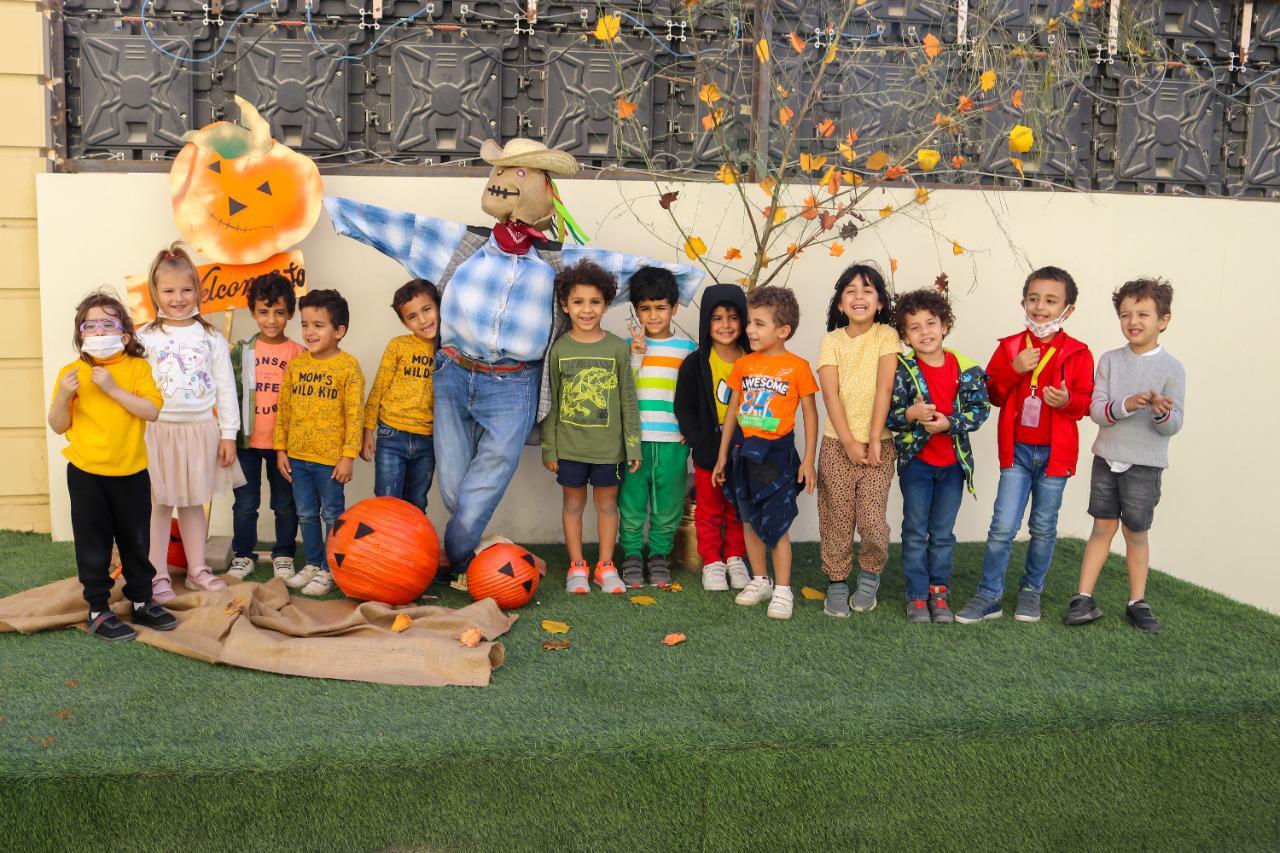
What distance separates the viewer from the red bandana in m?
4.94

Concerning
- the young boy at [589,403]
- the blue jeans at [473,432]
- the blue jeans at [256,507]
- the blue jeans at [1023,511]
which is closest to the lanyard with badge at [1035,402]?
the blue jeans at [1023,511]

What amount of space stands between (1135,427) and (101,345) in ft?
14.6

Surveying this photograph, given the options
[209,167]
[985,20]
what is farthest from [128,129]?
[985,20]

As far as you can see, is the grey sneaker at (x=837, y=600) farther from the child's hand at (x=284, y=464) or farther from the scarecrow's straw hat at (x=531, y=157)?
the child's hand at (x=284, y=464)

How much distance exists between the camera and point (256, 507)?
17.2 feet

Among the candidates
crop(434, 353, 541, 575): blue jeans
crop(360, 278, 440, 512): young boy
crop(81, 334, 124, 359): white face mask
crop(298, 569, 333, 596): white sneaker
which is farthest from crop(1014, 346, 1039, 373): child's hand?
crop(81, 334, 124, 359): white face mask

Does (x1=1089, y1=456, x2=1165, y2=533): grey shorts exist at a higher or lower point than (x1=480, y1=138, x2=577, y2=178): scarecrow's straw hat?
lower

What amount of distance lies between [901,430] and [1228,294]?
322 centimetres

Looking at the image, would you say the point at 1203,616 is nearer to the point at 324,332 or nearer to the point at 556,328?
the point at 556,328

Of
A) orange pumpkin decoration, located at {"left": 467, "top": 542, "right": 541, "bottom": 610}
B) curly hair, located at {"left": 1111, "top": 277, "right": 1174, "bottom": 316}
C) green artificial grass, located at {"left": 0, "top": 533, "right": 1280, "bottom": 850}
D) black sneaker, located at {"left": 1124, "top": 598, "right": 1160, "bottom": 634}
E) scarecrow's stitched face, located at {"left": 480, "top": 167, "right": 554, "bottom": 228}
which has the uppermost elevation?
scarecrow's stitched face, located at {"left": 480, "top": 167, "right": 554, "bottom": 228}

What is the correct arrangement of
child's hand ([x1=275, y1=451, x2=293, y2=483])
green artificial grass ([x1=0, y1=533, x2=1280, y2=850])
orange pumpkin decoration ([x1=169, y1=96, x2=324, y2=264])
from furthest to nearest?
orange pumpkin decoration ([x1=169, y1=96, x2=324, y2=264]) < child's hand ([x1=275, y1=451, x2=293, y2=483]) < green artificial grass ([x1=0, y1=533, x2=1280, y2=850])

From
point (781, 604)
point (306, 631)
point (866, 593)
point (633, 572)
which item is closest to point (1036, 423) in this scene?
point (866, 593)

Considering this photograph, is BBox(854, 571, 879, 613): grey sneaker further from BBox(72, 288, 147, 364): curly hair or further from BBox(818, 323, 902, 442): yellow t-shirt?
BBox(72, 288, 147, 364): curly hair

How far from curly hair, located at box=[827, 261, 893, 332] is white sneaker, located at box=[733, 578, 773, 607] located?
1.30m
